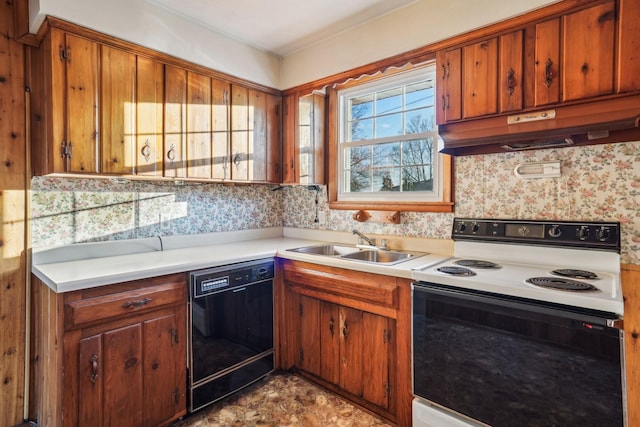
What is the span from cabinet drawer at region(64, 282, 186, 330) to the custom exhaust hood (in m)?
1.75

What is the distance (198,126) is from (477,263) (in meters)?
2.00

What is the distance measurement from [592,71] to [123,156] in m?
2.49

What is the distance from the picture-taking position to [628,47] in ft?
4.85

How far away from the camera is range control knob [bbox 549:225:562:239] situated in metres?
1.80

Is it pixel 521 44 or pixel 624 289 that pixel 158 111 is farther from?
pixel 624 289

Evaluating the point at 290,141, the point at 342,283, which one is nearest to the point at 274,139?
the point at 290,141

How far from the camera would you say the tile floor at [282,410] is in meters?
1.96

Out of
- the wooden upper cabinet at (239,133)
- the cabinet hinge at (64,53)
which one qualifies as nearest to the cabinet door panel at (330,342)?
the wooden upper cabinet at (239,133)

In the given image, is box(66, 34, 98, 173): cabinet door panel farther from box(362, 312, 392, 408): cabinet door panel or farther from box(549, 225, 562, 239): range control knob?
box(549, 225, 562, 239): range control knob

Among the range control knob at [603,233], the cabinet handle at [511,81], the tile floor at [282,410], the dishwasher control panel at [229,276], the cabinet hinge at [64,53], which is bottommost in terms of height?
the tile floor at [282,410]

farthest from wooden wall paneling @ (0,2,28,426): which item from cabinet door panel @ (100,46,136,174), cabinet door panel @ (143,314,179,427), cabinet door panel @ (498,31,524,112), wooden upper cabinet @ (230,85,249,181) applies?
cabinet door panel @ (498,31,524,112)

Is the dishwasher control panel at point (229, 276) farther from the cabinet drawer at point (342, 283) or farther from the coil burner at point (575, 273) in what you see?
the coil burner at point (575, 273)

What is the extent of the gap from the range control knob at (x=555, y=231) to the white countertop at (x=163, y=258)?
57cm

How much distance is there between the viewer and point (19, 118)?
197cm
